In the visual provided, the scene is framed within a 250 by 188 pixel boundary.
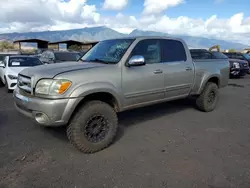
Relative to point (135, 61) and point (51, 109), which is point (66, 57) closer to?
point (135, 61)

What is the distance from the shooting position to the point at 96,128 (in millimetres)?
3602

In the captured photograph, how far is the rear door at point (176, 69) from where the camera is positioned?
15.1 feet

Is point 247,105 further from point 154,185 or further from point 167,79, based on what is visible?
point 154,185

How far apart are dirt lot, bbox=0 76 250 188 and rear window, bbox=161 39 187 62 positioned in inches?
56.5

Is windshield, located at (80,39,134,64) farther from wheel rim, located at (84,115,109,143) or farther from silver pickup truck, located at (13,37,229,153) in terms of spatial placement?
wheel rim, located at (84,115,109,143)

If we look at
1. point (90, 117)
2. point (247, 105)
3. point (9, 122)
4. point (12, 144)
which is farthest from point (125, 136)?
point (247, 105)

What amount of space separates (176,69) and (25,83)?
9.61 feet

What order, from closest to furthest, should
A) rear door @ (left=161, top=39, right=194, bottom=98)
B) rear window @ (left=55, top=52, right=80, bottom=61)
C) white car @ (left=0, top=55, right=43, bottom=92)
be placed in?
rear door @ (left=161, top=39, right=194, bottom=98) → white car @ (left=0, top=55, right=43, bottom=92) → rear window @ (left=55, top=52, right=80, bottom=61)

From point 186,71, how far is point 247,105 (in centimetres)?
323

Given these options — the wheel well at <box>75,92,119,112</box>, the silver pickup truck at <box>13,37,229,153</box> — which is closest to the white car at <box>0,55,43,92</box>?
the silver pickup truck at <box>13,37,229,153</box>

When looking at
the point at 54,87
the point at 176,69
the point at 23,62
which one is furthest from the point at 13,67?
the point at 176,69

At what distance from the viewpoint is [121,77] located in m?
3.77

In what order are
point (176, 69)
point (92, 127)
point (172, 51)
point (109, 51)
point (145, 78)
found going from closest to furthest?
point (92, 127) → point (145, 78) → point (109, 51) → point (176, 69) → point (172, 51)

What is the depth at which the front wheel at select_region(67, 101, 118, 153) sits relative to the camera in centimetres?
335
